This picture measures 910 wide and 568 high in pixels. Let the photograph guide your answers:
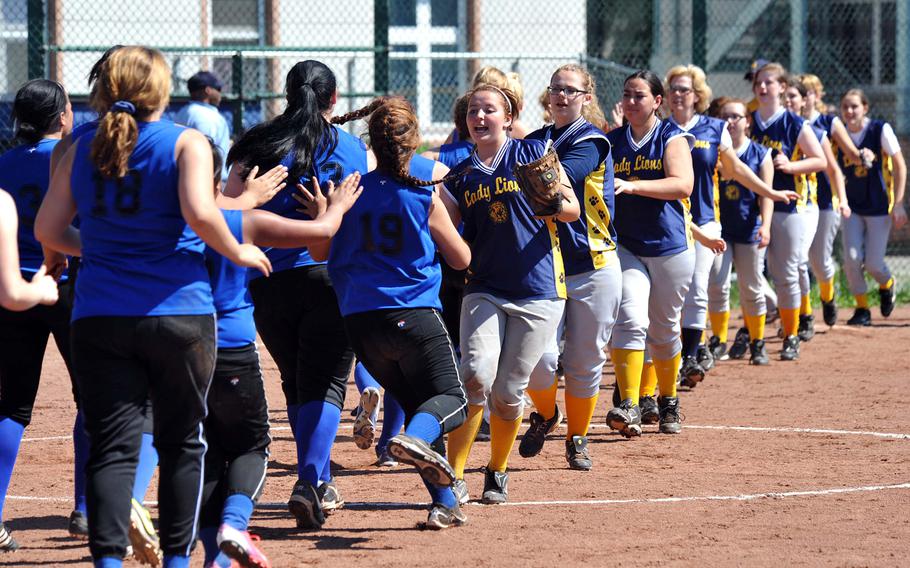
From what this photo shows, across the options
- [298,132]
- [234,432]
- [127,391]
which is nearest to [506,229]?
[298,132]

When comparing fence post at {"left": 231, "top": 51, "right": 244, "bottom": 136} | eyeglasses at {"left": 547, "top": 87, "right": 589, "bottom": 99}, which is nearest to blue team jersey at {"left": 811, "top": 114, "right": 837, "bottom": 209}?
fence post at {"left": 231, "top": 51, "right": 244, "bottom": 136}

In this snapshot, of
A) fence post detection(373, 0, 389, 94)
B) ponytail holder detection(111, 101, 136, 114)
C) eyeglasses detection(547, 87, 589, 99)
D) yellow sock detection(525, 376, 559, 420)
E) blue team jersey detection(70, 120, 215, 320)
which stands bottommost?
yellow sock detection(525, 376, 559, 420)

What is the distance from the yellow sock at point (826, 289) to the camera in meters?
13.0

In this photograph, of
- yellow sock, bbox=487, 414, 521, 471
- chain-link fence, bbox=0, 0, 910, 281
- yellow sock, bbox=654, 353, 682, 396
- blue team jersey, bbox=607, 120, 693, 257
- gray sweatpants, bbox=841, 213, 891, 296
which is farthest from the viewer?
chain-link fence, bbox=0, 0, 910, 281

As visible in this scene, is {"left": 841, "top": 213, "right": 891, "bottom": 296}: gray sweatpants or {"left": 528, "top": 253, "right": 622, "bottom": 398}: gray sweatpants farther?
{"left": 841, "top": 213, "right": 891, "bottom": 296}: gray sweatpants

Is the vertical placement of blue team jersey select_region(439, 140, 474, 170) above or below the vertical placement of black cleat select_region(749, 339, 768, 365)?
above

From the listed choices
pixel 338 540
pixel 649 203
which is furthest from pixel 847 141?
pixel 338 540

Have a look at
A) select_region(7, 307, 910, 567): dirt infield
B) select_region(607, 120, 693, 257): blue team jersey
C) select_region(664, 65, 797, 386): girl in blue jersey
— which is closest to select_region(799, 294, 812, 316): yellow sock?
select_region(664, 65, 797, 386): girl in blue jersey

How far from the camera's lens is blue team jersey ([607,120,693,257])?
8.06 m

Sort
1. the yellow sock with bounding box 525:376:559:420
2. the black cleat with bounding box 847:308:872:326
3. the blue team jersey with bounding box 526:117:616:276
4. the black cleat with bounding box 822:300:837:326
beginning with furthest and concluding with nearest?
the black cleat with bounding box 847:308:872:326
the black cleat with bounding box 822:300:837:326
the yellow sock with bounding box 525:376:559:420
the blue team jersey with bounding box 526:117:616:276

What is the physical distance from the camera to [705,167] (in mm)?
9578

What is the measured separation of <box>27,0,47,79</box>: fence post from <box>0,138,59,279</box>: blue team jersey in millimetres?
8000

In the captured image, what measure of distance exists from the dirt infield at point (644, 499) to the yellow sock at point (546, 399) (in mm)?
314

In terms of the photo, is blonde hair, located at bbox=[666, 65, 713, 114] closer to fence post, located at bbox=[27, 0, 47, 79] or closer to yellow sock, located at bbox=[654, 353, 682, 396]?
yellow sock, located at bbox=[654, 353, 682, 396]
